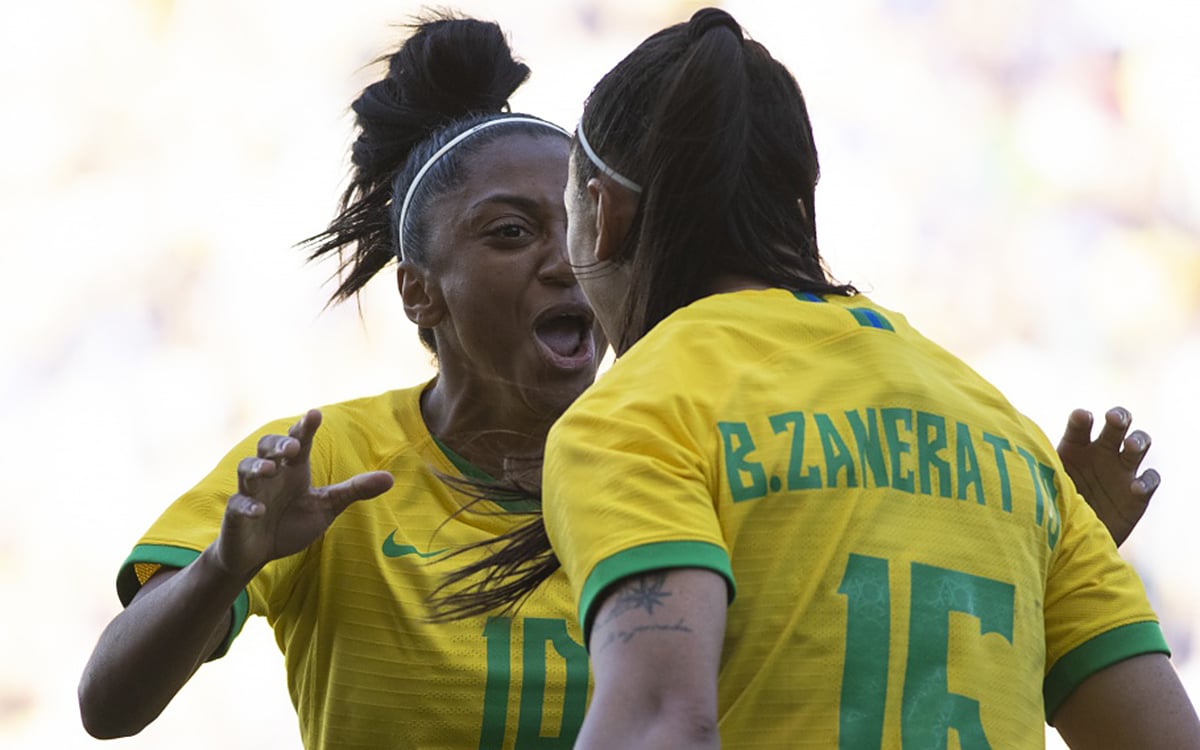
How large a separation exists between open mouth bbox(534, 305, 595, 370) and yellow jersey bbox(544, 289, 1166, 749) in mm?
2267

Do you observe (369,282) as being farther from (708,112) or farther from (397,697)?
(708,112)

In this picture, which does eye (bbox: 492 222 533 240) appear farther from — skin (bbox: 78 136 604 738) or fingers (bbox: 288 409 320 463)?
fingers (bbox: 288 409 320 463)

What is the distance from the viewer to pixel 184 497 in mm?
4621

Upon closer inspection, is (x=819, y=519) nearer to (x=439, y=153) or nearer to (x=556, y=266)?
(x=556, y=266)

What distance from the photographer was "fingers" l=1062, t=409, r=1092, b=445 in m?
4.32

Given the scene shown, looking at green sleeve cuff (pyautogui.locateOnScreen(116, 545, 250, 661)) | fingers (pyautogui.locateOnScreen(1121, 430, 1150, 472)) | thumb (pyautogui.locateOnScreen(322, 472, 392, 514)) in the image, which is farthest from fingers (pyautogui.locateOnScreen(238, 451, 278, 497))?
fingers (pyautogui.locateOnScreen(1121, 430, 1150, 472))

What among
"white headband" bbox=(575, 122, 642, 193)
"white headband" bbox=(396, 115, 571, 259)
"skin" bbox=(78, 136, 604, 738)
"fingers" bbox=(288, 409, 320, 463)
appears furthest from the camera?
"white headband" bbox=(396, 115, 571, 259)

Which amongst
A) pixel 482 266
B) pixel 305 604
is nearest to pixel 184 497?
pixel 305 604

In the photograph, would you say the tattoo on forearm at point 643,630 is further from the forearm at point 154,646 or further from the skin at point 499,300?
the skin at point 499,300

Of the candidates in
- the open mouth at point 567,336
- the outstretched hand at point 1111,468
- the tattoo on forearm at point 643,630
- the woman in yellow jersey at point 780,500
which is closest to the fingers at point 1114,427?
the outstretched hand at point 1111,468

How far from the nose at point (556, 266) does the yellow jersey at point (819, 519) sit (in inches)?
90.5

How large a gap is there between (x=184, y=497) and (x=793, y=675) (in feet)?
7.41

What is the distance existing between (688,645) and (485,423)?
282 cm

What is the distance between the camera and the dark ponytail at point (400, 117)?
600 centimetres
